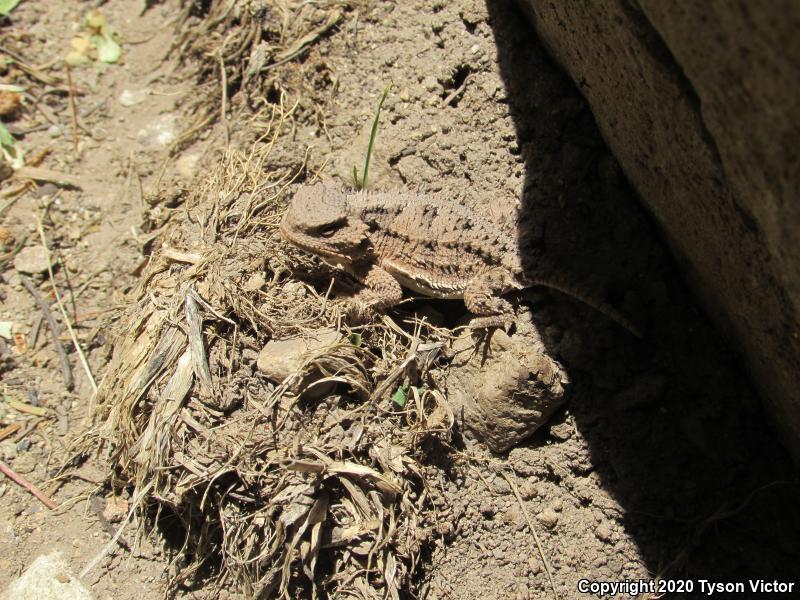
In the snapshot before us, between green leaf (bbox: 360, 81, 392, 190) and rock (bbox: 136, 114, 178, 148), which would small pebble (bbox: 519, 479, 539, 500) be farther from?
rock (bbox: 136, 114, 178, 148)

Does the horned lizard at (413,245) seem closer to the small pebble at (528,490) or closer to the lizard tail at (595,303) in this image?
the lizard tail at (595,303)

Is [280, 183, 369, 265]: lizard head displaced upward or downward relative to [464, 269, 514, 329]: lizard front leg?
upward

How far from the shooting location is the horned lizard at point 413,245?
338cm

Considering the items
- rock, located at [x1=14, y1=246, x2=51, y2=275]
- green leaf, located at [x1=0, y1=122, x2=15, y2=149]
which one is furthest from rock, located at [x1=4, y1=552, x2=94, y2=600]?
green leaf, located at [x1=0, y1=122, x2=15, y2=149]

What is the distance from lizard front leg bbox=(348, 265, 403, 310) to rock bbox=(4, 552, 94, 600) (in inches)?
83.7

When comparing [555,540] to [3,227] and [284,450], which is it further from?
[3,227]

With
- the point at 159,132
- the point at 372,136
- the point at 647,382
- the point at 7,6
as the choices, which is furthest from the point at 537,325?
the point at 7,6

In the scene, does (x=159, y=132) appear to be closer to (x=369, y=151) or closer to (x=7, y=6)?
(x=7, y=6)

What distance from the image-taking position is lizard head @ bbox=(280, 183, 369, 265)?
133 inches

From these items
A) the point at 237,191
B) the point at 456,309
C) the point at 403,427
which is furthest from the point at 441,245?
the point at 237,191

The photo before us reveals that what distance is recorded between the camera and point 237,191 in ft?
12.3

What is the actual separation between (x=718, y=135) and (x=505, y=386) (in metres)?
1.57

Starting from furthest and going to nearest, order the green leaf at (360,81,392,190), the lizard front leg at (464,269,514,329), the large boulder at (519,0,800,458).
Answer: the green leaf at (360,81,392,190) → the lizard front leg at (464,269,514,329) → the large boulder at (519,0,800,458)

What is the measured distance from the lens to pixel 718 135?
1.95 metres
